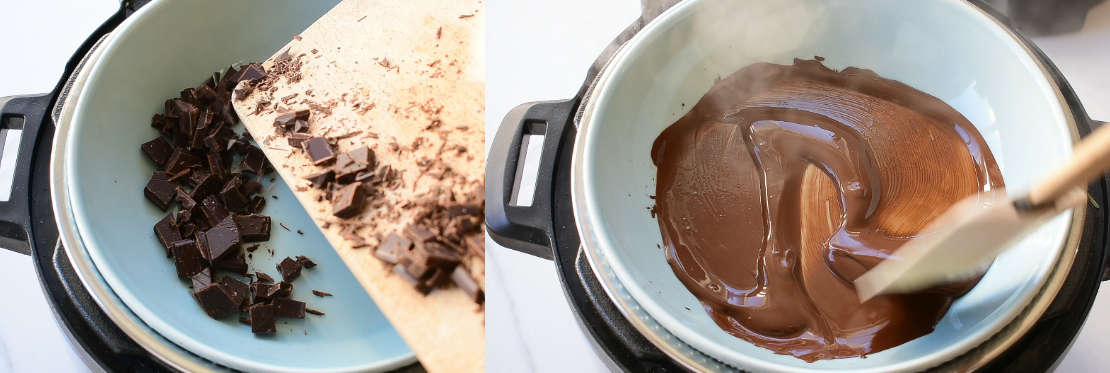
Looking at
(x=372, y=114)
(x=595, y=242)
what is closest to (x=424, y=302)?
(x=595, y=242)

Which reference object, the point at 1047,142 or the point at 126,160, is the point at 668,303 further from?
the point at 126,160

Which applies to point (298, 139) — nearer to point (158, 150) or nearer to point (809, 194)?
point (158, 150)

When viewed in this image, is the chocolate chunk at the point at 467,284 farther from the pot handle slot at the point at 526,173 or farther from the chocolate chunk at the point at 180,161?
the chocolate chunk at the point at 180,161

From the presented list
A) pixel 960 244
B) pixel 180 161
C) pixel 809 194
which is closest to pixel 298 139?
pixel 180 161

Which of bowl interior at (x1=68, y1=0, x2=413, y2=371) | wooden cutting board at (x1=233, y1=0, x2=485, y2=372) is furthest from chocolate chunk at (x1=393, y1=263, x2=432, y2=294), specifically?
bowl interior at (x1=68, y1=0, x2=413, y2=371)

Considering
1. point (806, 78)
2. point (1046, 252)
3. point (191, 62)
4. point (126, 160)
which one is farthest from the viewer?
point (191, 62)

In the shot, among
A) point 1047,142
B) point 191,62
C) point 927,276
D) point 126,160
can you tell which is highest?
point 1047,142
